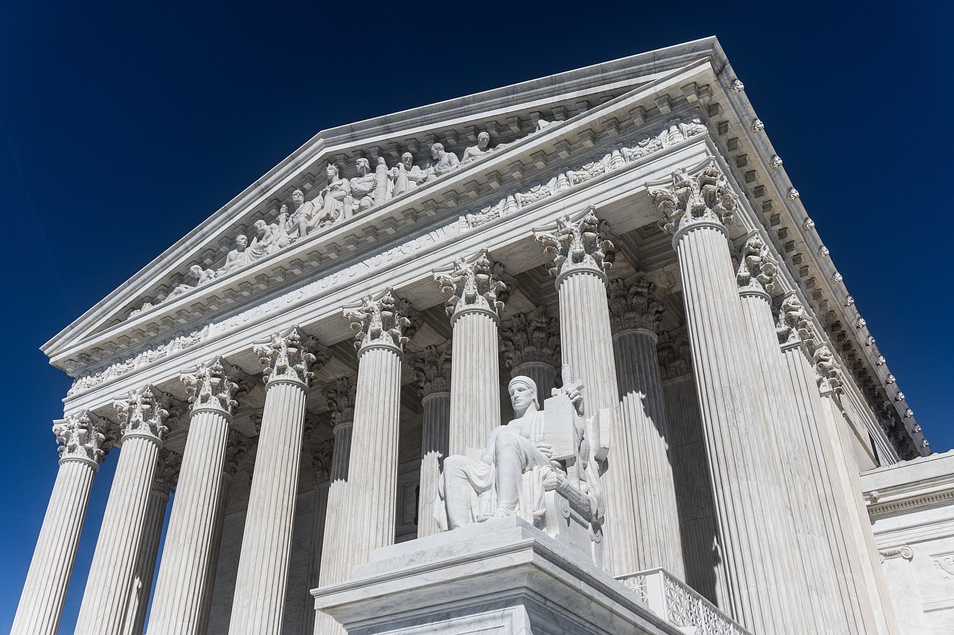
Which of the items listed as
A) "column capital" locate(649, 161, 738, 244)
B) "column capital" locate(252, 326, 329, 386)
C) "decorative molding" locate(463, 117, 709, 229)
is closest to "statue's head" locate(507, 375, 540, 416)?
"column capital" locate(649, 161, 738, 244)

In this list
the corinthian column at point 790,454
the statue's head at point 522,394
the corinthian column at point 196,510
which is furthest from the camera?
the corinthian column at point 196,510

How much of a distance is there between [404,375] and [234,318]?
20.3 feet

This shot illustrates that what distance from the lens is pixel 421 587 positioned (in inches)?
315

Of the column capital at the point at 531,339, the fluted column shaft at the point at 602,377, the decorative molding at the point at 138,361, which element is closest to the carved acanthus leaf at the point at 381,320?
the column capital at the point at 531,339

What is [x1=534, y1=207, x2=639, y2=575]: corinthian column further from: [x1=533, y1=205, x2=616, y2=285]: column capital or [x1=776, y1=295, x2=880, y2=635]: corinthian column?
[x1=776, y1=295, x2=880, y2=635]: corinthian column

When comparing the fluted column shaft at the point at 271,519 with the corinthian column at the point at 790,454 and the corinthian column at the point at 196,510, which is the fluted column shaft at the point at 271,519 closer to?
the corinthian column at the point at 196,510

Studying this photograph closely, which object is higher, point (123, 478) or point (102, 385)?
point (102, 385)

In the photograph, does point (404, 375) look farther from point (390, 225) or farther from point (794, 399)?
point (794, 399)

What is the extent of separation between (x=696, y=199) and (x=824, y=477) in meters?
8.39

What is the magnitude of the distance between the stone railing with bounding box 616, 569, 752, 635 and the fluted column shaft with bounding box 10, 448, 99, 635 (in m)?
22.9

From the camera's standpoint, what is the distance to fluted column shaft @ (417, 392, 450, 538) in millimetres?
24594

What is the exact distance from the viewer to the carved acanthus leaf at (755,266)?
2264 centimetres

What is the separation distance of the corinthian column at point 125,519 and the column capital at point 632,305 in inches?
633

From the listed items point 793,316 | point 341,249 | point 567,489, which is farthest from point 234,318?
point 567,489
